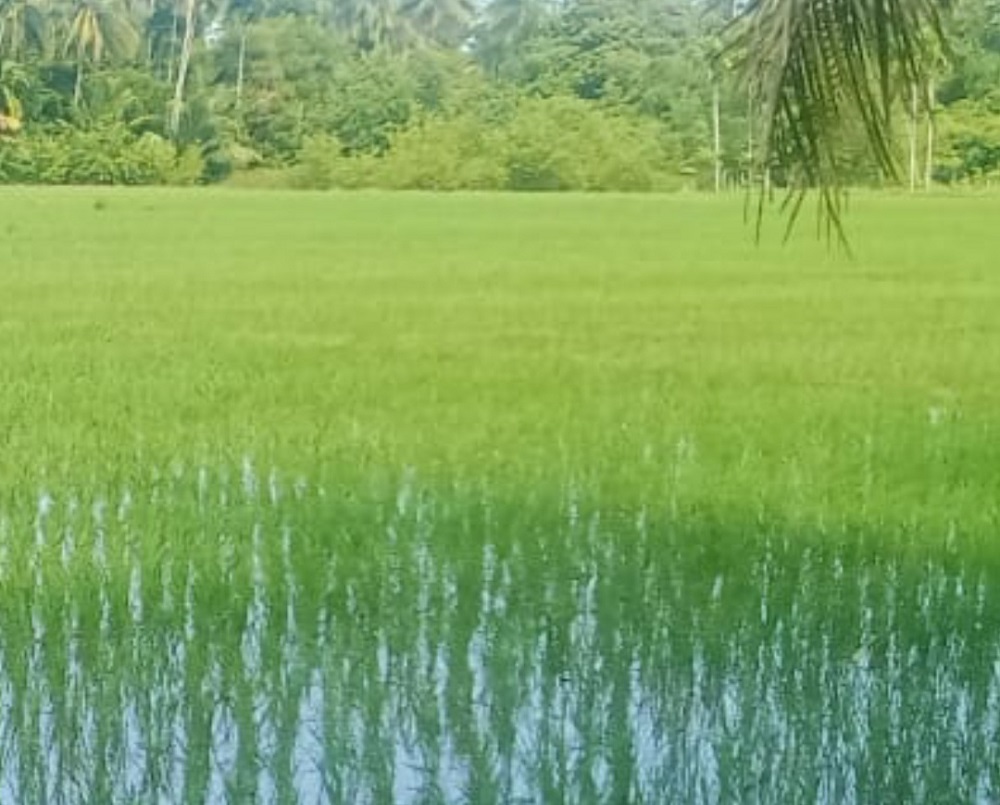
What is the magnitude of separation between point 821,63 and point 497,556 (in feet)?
7.12

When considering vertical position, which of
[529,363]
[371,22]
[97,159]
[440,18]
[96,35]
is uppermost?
[440,18]

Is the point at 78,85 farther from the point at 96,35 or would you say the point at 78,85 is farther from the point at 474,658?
the point at 474,658

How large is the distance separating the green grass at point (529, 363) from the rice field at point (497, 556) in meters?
0.03

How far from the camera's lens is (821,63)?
9.49ft

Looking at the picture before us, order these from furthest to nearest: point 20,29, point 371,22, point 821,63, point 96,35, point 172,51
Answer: point 371,22
point 172,51
point 20,29
point 96,35
point 821,63

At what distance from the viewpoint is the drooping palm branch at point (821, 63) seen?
284 centimetres

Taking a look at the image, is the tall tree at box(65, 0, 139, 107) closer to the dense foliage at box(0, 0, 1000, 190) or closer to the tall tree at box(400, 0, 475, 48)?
the dense foliage at box(0, 0, 1000, 190)

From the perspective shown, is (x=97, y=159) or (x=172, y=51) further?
(x=172, y=51)

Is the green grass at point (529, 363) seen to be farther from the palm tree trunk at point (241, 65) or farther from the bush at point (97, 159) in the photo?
the palm tree trunk at point (241, 65)

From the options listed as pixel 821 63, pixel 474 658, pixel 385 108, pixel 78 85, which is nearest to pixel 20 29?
pixel 78 85

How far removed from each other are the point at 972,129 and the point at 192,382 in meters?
18.8

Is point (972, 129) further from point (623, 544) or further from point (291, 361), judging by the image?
point (623, 544)

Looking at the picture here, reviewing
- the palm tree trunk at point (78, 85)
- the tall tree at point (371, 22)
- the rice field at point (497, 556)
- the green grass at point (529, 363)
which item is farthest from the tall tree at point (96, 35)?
the rice field at point (497, 556)

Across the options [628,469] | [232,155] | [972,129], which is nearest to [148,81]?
[232,155]
